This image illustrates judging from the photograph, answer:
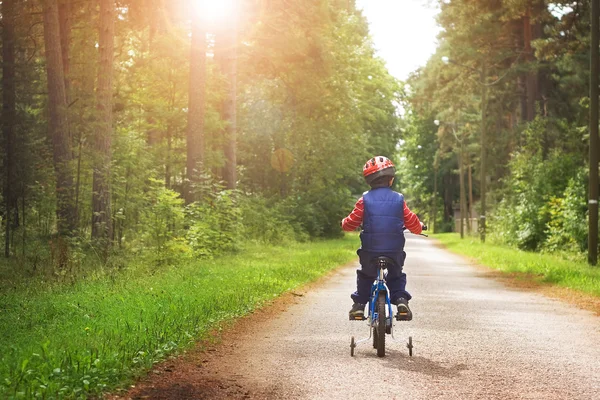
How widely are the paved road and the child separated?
0.86 m

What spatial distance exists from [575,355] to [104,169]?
16571 mm

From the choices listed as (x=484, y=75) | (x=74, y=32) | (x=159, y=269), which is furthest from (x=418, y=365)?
(x=484, y=75)

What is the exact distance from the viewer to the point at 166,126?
1444 inches

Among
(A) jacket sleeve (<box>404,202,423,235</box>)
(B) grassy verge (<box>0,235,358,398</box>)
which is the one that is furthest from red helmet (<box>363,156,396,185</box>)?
(B) grassy verge (<box>0,235,358,398</box>)

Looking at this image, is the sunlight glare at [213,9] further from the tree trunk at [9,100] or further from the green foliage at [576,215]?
the green foliage at [576,215]

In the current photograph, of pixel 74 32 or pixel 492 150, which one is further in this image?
pixel 492 150

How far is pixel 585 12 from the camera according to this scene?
110 ft

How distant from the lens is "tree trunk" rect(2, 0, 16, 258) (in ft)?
89.8

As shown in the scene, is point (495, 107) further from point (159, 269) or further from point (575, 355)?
point (575, 355)

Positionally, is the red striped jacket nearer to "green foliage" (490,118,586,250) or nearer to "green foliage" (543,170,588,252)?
"green foliage" (543,170,588,252)

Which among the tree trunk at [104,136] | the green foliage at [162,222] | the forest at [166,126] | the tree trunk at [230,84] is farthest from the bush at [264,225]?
the green foliage at [162,222]

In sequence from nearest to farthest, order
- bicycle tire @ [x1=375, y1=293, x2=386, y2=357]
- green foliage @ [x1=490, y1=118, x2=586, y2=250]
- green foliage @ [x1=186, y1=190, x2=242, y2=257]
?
bicycle tire @ [x1=375, y1=293, x2=386, y2=357] → green foliage @ [x1=186, y1=190, x2=242, y2=257] → green foliage @ [x1=490, y1=118, x2=586, y2=250]

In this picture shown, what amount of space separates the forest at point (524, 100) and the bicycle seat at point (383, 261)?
20024mm

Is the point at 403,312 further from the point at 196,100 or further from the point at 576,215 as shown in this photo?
the point at 576,215
